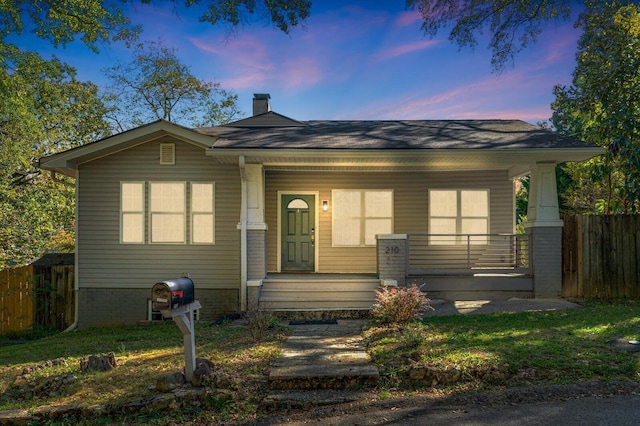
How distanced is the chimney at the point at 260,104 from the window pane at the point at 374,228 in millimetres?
5430

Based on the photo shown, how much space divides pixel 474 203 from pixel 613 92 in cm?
410

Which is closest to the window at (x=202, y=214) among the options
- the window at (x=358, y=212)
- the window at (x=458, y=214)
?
the window at (x=358, y=212)

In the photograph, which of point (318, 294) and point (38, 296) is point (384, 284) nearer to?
point (318, 294)

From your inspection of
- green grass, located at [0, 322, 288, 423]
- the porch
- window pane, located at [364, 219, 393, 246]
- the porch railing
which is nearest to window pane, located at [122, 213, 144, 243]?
green grass, located at [0, 322, 288, 423]

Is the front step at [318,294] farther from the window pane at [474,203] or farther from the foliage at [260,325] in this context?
the window pane at [474,203]

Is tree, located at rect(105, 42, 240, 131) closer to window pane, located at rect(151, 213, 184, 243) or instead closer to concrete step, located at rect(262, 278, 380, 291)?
window pane, located at rect(151, 213, 184, 243)

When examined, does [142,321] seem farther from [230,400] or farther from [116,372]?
[230,400]

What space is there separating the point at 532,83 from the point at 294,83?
10.5 m

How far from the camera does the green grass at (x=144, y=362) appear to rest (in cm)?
440

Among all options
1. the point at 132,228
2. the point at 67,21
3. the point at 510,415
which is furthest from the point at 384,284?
the point at 67,21

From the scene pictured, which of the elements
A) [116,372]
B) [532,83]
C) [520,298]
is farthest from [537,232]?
[532,83]

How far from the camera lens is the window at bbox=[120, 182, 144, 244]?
9.98 meters

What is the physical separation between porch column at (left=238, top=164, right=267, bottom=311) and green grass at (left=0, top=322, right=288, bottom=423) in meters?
1.36

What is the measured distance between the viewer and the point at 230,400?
434 cm
